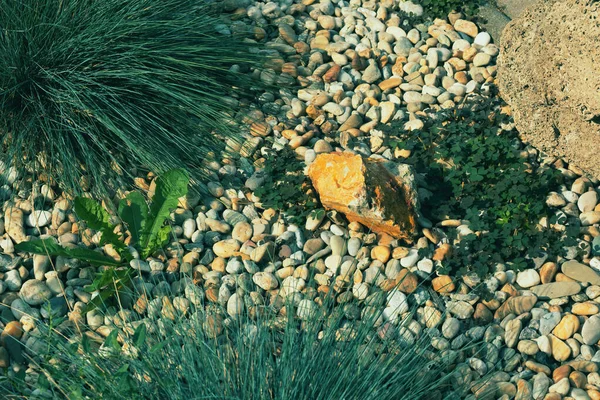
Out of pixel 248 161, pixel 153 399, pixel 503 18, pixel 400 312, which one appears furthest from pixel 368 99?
pixel 153 399

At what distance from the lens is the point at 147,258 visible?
11.6 ft

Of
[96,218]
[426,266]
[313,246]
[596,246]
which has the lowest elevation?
[96,218]

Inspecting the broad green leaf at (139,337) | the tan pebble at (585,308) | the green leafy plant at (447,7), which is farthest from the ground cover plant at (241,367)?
the green leafy plant at (447,7)

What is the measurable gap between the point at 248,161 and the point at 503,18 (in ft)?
6.13

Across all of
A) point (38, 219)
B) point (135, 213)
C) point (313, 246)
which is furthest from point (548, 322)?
point (38, 219)

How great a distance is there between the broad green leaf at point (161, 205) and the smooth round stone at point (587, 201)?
1.83 meters

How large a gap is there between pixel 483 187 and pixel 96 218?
1.77 meters

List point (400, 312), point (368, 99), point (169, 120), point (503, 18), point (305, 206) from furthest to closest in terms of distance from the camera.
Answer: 1. point (503, 18)
2. point (368, 99)
3. point (169, 120)
4. point (305, 206)
5. point (400, 312)

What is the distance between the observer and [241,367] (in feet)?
8.80

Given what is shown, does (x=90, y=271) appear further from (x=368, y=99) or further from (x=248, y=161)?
(x=368, y=99)

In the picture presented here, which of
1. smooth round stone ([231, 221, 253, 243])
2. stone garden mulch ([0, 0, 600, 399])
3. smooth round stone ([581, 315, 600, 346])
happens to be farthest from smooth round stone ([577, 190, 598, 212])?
smooth round stone ([231, 221, 253, 243])

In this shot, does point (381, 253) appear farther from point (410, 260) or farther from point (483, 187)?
point (483, 187)

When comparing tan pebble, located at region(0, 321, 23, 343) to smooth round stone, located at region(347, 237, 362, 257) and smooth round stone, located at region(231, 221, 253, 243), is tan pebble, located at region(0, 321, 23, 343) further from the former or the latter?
smooth round stone, located at region(347, 237, 362, 257)

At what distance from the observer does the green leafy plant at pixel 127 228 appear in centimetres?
335
